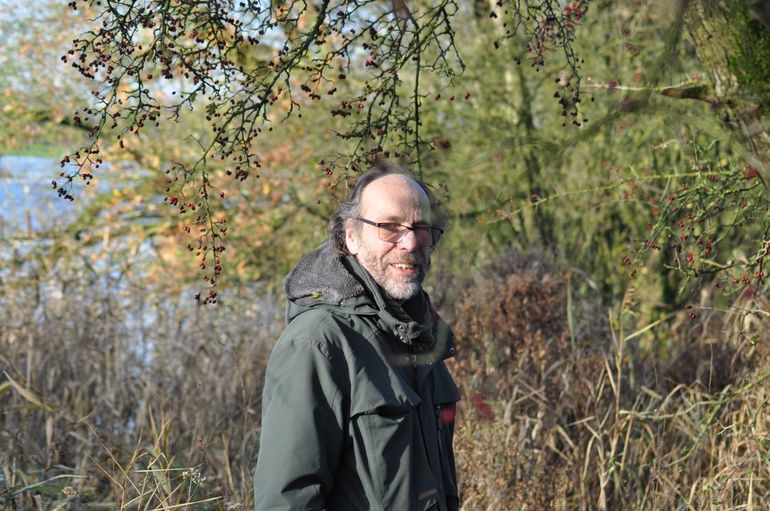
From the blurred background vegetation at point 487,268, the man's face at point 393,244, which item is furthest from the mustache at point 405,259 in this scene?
the blurred background vegetation at point 487,268

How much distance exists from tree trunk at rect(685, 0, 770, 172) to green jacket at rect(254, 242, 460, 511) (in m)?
1.69

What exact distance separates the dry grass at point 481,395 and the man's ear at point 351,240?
1480mm

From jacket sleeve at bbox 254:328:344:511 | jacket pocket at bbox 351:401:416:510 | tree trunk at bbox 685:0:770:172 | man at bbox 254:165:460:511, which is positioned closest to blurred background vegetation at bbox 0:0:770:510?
tree trunk at bbox 685:0:770:172

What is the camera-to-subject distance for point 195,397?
20.1ft

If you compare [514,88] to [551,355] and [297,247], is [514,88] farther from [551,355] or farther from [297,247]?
[551,355]

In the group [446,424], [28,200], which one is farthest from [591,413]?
[28,200]

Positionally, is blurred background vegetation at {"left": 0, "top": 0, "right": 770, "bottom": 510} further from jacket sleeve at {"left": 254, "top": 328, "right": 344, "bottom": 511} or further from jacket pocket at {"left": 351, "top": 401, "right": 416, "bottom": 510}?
jacket pocket at {"left": 351, "top": 401, "right": 416, "bottom": 510}

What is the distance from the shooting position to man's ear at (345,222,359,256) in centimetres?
263

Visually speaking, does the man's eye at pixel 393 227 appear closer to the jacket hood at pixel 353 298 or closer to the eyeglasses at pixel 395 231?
the eyeglasses at pixel 395 231

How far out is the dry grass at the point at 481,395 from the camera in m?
4.49

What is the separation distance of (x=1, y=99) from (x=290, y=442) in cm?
811

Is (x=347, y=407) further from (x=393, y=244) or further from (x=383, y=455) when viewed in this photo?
(x=393, y=244)

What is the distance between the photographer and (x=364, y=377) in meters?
2.32

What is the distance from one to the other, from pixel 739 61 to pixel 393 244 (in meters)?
1.74
